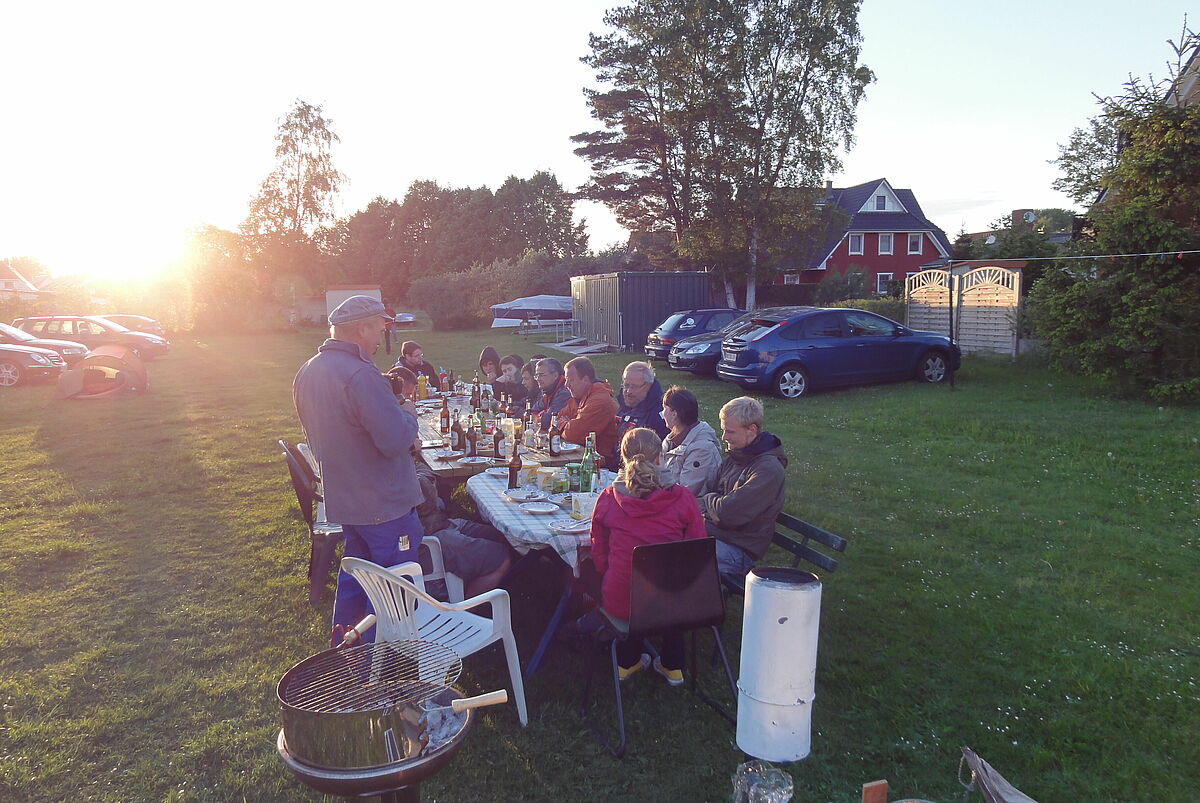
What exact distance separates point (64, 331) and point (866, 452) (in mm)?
22757

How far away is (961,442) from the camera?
909cm

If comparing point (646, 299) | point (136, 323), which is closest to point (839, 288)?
point (646, 299)

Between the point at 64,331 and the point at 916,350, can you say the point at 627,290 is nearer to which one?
the point at 916,350

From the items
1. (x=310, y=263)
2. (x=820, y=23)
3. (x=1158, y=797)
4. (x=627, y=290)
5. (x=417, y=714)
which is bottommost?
(x=1158, y=797)

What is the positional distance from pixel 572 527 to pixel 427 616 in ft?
2.85

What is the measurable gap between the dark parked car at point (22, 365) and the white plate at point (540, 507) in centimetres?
1738

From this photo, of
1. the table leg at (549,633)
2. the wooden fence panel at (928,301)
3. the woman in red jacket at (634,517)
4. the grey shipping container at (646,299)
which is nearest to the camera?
the woman in red jacket at (634,517)

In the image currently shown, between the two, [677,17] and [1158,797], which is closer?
[1158,797]

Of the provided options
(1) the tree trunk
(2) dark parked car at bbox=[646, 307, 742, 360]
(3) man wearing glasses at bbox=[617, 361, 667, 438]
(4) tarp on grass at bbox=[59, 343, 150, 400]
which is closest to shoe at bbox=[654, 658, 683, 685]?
(3) man wearing glasses at bbox=[617, 361, 667, 438]

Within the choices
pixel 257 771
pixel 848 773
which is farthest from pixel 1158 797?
pixel 257 771

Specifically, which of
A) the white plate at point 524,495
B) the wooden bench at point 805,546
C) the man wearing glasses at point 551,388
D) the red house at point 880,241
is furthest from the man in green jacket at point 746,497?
the red house at point 880,241

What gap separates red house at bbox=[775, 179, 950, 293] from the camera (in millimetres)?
37438

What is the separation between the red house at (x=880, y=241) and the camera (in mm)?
37438

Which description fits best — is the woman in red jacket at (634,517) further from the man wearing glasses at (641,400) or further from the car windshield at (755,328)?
the car windshield at (755,328)
